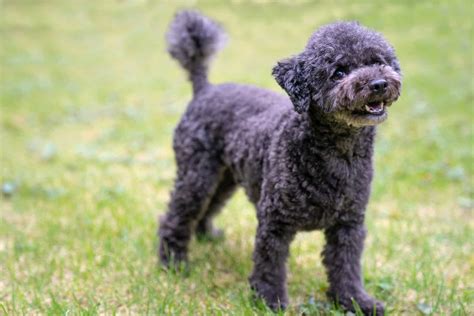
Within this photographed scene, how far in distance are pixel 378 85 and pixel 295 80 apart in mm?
529

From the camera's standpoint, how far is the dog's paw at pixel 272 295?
3545 mm

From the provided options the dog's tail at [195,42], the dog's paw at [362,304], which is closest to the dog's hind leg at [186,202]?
the dog's tail at [195,42]

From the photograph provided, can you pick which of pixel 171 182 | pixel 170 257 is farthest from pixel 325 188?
pixel 171 182

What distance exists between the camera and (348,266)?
11.8ft

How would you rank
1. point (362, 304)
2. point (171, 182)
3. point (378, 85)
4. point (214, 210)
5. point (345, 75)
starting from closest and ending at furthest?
point (378, 85), point (345, 75), point (362, 304), point (214, 210), point (171, 182)

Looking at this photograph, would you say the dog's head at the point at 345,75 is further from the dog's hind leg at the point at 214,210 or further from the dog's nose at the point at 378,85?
the dog's hind leg at the point at 214,210

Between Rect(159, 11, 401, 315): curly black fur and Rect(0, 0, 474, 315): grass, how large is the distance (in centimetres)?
32

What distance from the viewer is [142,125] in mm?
9516

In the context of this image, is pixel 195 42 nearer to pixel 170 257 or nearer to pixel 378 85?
pixel 170 257

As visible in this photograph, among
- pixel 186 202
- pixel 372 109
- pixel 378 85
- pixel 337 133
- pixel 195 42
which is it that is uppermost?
pixel 195 42

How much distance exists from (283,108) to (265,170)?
1.60 ft

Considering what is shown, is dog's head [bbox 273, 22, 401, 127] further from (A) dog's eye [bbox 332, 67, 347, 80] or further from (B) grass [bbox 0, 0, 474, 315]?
(B) grass [bbox 0, 0, 474, 315]

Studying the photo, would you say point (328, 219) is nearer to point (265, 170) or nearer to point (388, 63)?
point (265, 170)

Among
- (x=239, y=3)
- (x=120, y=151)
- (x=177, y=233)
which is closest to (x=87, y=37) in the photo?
(x=239, y=3)
